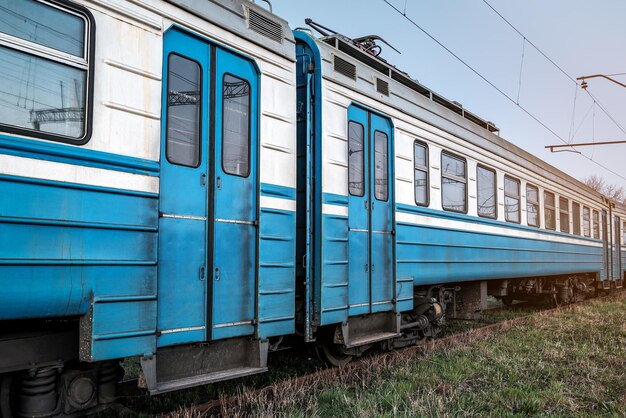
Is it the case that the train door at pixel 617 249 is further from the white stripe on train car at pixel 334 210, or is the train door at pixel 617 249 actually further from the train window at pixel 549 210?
the white stripe on train car at pixel 334 210

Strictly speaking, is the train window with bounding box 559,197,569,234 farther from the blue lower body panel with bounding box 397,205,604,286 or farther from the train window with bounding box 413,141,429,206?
the train window with bounding box 413,141,429,206

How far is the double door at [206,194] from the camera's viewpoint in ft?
13.4

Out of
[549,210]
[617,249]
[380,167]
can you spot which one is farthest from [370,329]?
[617,249]

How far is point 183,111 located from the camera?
14.1ft

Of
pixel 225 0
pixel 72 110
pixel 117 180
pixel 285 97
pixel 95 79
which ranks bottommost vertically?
pixel 117 180

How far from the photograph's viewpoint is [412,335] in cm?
762

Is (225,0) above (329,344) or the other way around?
above

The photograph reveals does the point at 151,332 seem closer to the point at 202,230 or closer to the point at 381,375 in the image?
the point at 202,230

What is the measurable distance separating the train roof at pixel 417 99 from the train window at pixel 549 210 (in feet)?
3.74

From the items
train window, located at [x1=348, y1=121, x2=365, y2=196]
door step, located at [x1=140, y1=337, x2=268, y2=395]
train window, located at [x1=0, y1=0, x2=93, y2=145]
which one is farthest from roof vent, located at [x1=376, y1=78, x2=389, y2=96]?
train window, located at [x1=0, y1=0, x2=93, y2=145]

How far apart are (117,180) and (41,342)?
1.12m

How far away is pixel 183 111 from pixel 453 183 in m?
5.11

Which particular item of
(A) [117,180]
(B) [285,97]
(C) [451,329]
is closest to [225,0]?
(B) [285,97]

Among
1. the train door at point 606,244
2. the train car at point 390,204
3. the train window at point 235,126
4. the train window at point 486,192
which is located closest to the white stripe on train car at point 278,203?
the train window at point 235,126
